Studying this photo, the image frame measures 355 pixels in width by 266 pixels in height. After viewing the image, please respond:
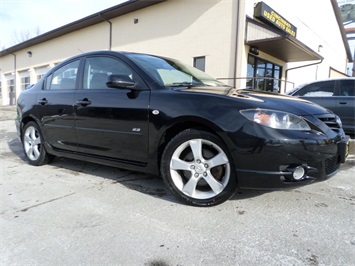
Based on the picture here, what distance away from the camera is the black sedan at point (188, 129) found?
233cm

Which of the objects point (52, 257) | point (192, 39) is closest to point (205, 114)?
point (52, 257)

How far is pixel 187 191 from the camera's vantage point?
2.67 metres

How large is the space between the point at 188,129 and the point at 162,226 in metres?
0.92

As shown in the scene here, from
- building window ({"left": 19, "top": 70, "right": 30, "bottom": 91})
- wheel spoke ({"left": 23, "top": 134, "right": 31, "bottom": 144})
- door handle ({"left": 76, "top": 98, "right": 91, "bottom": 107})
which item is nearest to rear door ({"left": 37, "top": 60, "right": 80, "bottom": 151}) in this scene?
door handle ({"left": 76, "top": 98, "right": 91, "bottom": 107})

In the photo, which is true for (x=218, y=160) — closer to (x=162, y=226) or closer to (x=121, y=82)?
(x=162, y=226)

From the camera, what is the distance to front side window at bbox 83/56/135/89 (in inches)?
128

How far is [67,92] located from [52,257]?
2.32m

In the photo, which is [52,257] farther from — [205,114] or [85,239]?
[205,114]

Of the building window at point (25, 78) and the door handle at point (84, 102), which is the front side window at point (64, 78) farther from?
the building window at point (25, 78)

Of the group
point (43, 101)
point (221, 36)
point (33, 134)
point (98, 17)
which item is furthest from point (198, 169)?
point (98, 17)

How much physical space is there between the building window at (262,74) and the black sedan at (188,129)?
23.4 ft

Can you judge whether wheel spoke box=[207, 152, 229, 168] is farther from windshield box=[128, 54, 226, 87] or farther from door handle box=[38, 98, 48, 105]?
door handle box=[38, 98, 48, 105]

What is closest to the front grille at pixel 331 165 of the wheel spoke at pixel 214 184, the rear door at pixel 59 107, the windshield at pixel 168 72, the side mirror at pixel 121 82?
the wheel spoke at pixel 214 184

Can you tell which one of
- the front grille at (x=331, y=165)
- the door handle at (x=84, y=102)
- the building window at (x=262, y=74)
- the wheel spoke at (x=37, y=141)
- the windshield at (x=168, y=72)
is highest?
the building window at (x=262, y=74)
